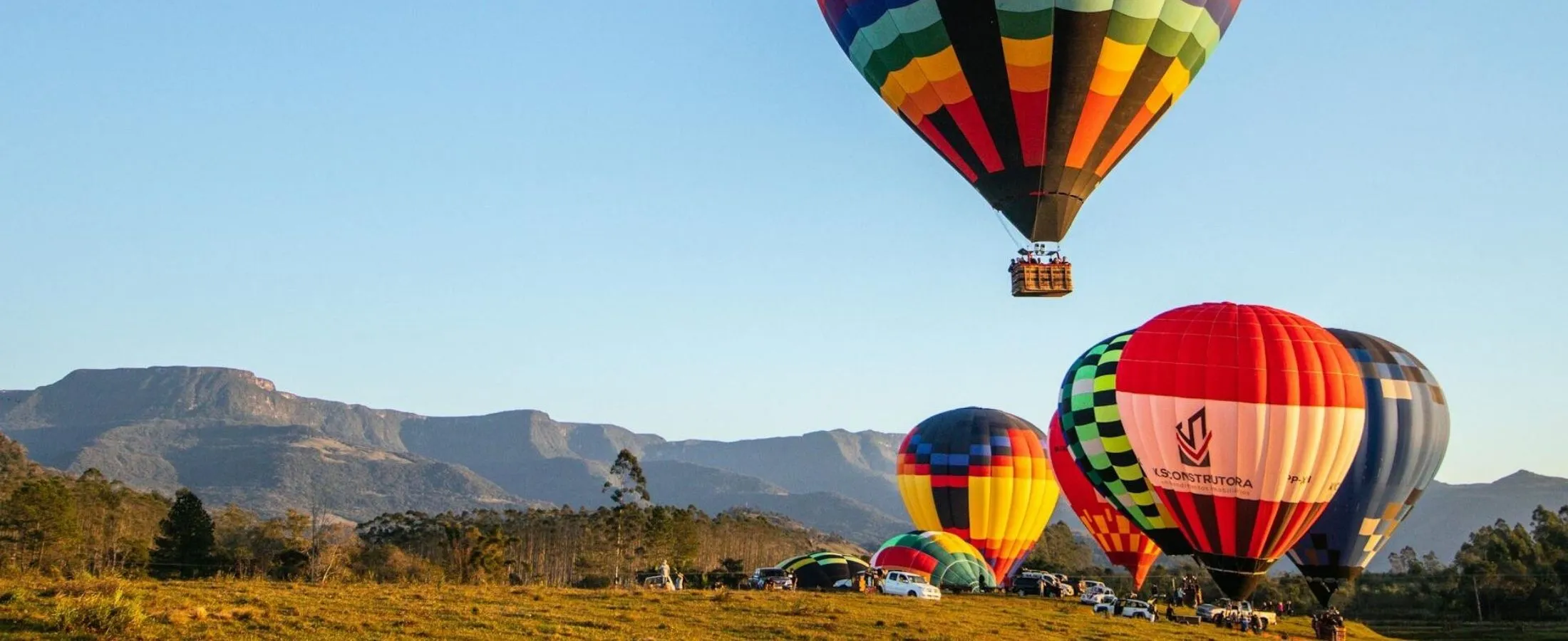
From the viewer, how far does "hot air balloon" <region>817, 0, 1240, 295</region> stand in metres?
30.8

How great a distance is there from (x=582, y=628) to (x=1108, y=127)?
19129mm

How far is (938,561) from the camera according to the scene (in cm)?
4378

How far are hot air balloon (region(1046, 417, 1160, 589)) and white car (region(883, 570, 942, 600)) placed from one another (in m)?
13.2

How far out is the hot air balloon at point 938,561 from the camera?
143ft

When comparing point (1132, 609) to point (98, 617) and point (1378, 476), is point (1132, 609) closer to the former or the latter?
point (1378, 476)

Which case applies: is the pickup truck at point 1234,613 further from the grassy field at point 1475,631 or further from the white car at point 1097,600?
the grassy field at point 1475,631

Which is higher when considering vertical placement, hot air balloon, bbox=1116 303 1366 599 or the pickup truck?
hot air balloon, bbox=1116 303 1366 599

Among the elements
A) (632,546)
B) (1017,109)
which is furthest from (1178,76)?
(632,546)

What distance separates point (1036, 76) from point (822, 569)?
72.8ft

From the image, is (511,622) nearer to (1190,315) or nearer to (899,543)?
(1190,315)

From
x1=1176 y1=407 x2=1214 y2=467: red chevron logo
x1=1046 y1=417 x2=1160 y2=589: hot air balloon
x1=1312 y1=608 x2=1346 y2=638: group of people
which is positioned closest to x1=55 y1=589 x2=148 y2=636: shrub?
x1=1176 y1=407 x2=1214 y2=467: red chevron logo

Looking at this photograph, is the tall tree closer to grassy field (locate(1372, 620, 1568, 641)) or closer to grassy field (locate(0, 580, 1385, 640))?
grassy field (locate(0, 580, 1385, 640))

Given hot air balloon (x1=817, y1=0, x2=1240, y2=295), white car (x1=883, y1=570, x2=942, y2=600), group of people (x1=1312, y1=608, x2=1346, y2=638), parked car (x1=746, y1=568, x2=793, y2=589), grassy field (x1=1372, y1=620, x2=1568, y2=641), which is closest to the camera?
hot air balloon (x1=817, y1=0, x2=1240, y2=295)

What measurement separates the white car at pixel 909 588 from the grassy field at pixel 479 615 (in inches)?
144
